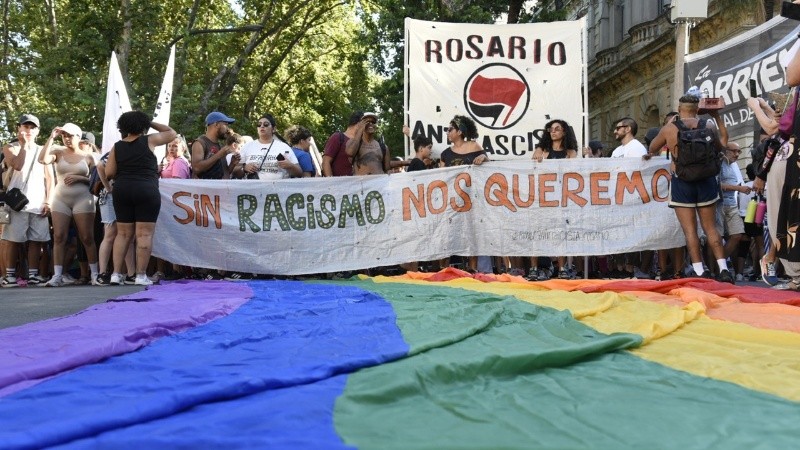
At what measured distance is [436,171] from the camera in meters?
10.7

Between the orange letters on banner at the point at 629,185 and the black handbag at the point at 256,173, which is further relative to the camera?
the black handbag at the point at 256,173

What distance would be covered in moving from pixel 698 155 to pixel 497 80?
3762 mm

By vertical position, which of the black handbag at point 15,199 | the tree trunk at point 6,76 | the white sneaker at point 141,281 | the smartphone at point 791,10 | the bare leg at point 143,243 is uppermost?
the tree trunk at point 6,76

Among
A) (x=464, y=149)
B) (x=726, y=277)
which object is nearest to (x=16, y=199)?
(x=464, y=149)

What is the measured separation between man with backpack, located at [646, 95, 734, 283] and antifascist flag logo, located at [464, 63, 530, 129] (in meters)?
2.89

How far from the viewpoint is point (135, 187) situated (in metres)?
9.44

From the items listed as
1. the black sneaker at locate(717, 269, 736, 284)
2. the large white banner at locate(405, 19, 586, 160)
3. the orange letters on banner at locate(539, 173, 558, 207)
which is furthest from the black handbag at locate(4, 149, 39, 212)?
the black sneaker at locate(717, 269, 736, 284)

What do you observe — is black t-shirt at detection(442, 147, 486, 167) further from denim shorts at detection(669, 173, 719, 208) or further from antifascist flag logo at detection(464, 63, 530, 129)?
denim shorts at detection(669, 173, 719, 208)

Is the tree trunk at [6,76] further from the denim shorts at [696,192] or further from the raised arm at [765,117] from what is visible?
the raised arm at [765,117]

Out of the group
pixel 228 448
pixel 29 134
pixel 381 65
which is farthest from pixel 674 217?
pixel 381 65

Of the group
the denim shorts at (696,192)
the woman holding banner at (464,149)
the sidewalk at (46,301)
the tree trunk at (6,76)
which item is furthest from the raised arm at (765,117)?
the tree trunk at (6,76)

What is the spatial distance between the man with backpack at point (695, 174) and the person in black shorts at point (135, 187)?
5178 millimetres

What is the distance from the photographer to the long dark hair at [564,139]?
433 inches

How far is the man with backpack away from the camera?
350 inches
